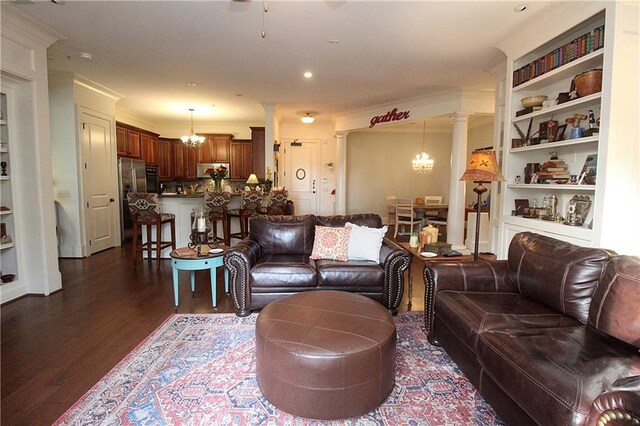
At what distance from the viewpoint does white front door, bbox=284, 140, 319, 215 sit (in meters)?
8.54

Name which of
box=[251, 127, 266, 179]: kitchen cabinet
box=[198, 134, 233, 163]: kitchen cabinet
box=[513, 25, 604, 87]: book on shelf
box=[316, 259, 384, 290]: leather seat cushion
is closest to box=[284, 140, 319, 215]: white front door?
box=[251, 127, 266, 179]: kitchen cabinet

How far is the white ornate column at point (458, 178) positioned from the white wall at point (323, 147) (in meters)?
3.62

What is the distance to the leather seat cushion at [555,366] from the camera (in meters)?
1.22

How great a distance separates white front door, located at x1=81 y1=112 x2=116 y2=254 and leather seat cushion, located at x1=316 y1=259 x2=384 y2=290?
4.47m

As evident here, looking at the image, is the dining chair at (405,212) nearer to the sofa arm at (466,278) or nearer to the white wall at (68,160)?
the sofa arm at (466,278)

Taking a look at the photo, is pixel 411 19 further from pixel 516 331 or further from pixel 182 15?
pixel 516 331

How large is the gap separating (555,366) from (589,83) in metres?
2.39

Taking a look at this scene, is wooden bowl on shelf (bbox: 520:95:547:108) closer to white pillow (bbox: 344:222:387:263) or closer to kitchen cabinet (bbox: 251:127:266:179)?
white pillow (bbox: 344:222:387:263)

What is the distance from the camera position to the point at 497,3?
277cm

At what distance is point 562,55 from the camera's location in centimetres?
287

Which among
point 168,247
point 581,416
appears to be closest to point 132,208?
point 168,247

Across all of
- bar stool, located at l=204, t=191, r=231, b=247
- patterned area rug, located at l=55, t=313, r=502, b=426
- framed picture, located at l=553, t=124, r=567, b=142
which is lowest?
patterned area rug, located at l=55, t=313, r=502, b=426

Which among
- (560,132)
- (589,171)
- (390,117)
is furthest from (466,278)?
(390,117)

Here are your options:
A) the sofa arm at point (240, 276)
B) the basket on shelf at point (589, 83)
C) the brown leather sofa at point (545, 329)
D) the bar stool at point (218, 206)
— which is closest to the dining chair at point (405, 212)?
the bar stool at point (218, 206)
